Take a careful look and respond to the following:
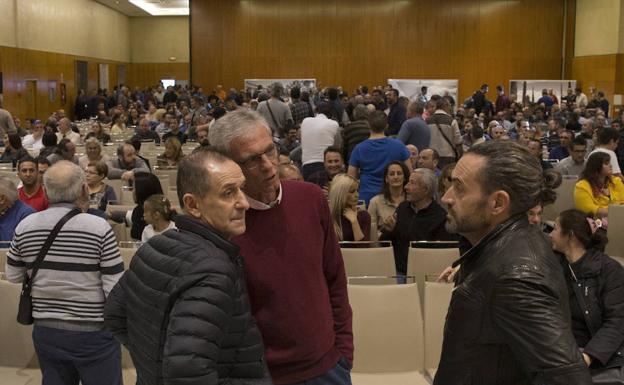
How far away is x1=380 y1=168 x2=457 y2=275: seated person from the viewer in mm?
5551

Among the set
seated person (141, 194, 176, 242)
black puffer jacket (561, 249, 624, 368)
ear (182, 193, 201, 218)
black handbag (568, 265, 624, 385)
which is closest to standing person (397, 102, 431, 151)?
seated person (141, 194, 176, 242)

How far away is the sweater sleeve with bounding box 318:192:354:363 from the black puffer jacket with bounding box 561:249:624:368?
5.51ft

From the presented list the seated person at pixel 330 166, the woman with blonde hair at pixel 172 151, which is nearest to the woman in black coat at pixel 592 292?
the seated person at pixel 330 166

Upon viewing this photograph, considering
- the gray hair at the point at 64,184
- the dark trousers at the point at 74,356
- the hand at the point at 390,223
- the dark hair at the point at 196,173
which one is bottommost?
the dark trousers at the point at 74,356

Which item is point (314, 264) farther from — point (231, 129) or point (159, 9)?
point (159, 9)

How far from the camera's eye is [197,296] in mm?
1802

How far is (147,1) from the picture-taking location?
1133 inches

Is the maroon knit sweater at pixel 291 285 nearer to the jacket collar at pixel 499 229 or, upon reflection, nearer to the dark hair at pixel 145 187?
the jacket collar at pixel 499 229

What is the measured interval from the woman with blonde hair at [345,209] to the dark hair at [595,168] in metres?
2.73

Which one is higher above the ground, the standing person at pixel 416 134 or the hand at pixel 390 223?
the standing person at pixel 416 134

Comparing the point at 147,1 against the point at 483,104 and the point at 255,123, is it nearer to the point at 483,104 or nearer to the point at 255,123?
the point at 483,104

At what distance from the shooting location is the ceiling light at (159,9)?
2935 cm

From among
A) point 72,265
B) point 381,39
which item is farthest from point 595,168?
point 381,39

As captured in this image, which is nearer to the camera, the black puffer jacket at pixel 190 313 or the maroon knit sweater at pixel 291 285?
the black puffer jacket at pixel 190 313
